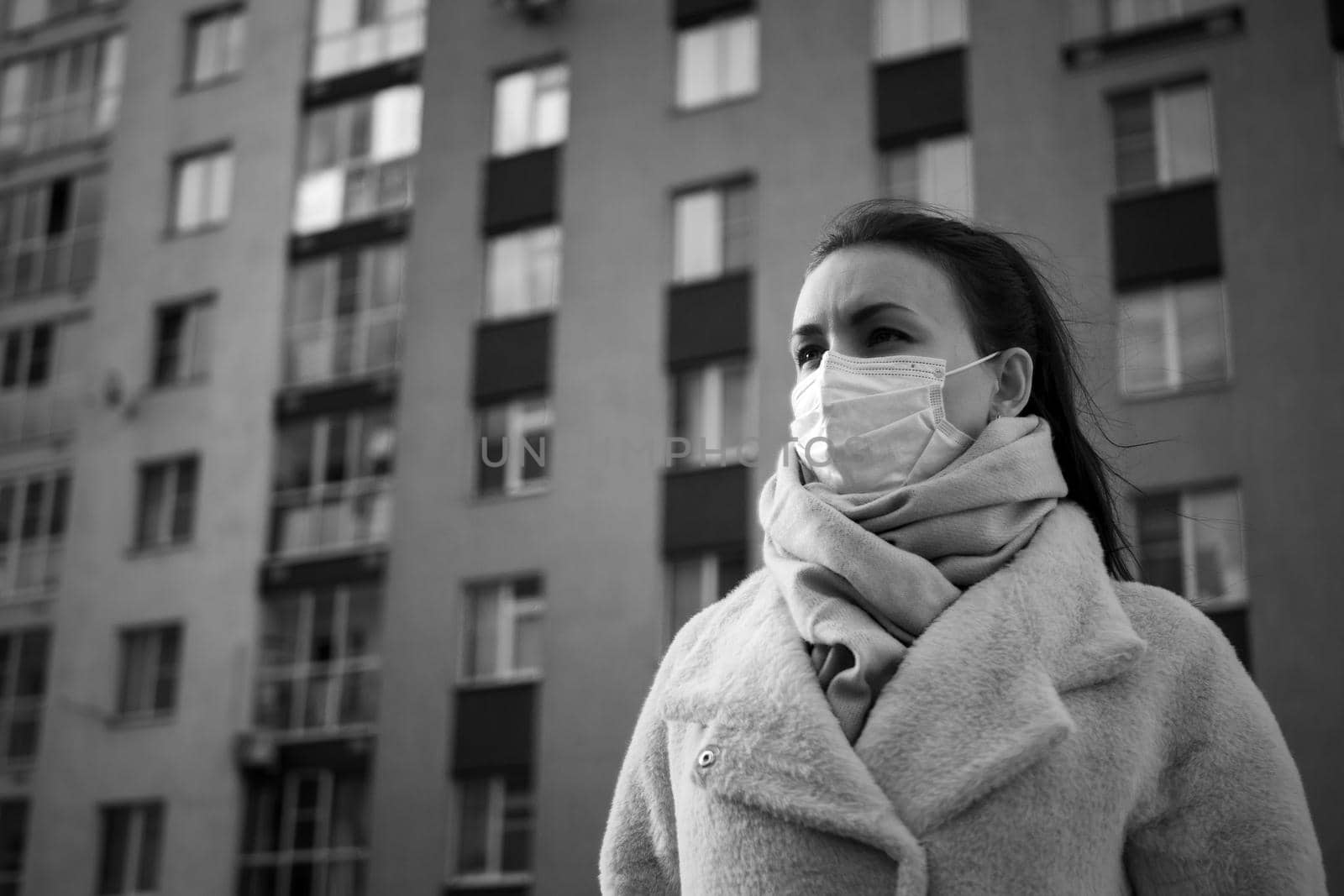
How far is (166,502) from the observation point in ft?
84.9

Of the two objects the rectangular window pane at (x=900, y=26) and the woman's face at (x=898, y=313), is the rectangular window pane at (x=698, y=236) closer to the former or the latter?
the rectangular window pane at (x=900, y=26)

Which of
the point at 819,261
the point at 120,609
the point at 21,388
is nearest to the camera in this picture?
the point at 819,261

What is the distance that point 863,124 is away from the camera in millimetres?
21094

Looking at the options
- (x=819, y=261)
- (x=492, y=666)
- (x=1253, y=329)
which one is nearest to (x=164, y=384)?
(x=492, y=666)

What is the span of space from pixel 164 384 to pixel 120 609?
3445mm

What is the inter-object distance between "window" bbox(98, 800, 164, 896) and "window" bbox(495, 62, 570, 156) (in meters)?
10.5

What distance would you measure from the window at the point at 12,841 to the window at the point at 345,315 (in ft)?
24.7

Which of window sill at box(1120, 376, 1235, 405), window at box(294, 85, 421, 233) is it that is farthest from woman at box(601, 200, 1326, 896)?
window at box(294, 85, 421, 233)

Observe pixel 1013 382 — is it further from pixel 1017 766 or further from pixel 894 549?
pixel 1017 766

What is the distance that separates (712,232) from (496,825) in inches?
310

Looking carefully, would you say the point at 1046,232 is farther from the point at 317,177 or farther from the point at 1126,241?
the point at 317,177

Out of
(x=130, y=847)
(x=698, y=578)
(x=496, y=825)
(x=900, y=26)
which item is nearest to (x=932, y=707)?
(x=698, y=578)

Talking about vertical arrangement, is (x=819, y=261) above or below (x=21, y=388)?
below

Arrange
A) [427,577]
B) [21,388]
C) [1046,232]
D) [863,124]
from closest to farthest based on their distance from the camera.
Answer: [1046,232] < [863,124] < [427,577] < [21,388]
